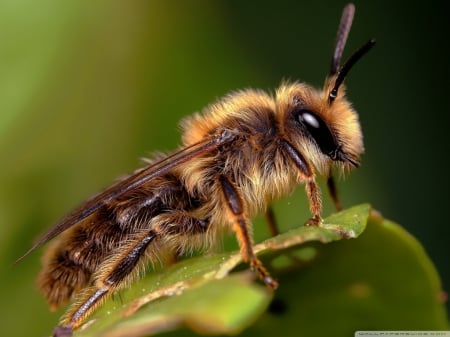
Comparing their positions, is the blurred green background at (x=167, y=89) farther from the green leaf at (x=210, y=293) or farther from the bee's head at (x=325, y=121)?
the green leaf at (x=210, y=293)

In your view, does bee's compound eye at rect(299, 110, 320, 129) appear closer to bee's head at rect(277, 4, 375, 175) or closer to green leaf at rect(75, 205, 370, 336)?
bee's head at rect(277, 4, 375, 175)

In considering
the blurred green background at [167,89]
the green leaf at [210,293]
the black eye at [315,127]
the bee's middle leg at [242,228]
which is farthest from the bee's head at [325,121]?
the green leaf at [210,293]

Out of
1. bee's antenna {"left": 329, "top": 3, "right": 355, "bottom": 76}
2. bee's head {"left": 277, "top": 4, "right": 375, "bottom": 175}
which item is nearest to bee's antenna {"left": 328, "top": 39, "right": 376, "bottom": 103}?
bee's head {"left": 277, "top": 4, "right": 375, "bottom": 175}

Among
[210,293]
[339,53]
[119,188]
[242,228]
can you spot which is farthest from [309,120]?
[210,293]

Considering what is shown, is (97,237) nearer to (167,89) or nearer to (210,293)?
(167,89)

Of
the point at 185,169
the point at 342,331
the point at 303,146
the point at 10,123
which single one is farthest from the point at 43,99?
the point at 342,331

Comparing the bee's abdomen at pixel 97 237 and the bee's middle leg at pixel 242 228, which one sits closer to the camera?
the bee's middle leg at pixel 242 228

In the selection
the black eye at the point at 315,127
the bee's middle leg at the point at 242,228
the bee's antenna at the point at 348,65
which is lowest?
the bee's middle leg at the point at 242,228
